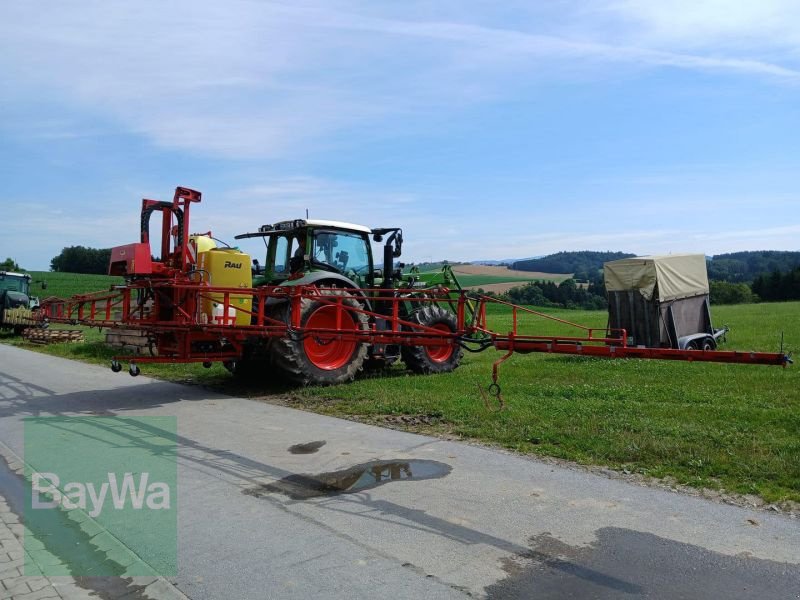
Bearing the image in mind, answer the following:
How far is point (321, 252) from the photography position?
11133 mm

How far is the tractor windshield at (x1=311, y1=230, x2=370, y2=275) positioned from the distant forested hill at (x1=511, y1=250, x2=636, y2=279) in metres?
53.4

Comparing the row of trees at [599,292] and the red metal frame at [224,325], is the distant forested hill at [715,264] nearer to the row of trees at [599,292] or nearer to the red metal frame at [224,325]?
the row of trees at [599,292]

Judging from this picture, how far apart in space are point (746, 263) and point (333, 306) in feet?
279

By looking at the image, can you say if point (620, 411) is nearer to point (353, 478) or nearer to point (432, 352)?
point (353, 478)

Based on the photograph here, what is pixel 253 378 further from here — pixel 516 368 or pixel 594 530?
pixel 594 530

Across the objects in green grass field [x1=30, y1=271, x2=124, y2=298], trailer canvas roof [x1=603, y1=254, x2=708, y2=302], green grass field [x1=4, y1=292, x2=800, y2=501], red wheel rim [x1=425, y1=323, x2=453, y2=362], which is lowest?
green grass field [x1=4, y1=292, x2=800, y2=501]

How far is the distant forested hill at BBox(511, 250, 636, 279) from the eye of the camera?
66688mm

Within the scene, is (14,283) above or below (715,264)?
below

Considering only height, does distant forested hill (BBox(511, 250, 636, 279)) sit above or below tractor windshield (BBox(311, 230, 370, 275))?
above

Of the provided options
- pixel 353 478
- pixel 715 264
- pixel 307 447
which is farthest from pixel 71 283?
pixel 715 264

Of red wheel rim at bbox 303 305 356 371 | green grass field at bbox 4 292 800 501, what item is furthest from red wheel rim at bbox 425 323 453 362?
red wheel rim at bbox 303 305 356 371

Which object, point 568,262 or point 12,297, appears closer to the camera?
point 12,297

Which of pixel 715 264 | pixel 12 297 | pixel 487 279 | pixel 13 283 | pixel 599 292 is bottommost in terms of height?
pixel 12 297

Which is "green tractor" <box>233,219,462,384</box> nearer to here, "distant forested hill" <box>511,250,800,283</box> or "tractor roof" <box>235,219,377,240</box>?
"tractor roof" <box>235,219,377,240</box>
